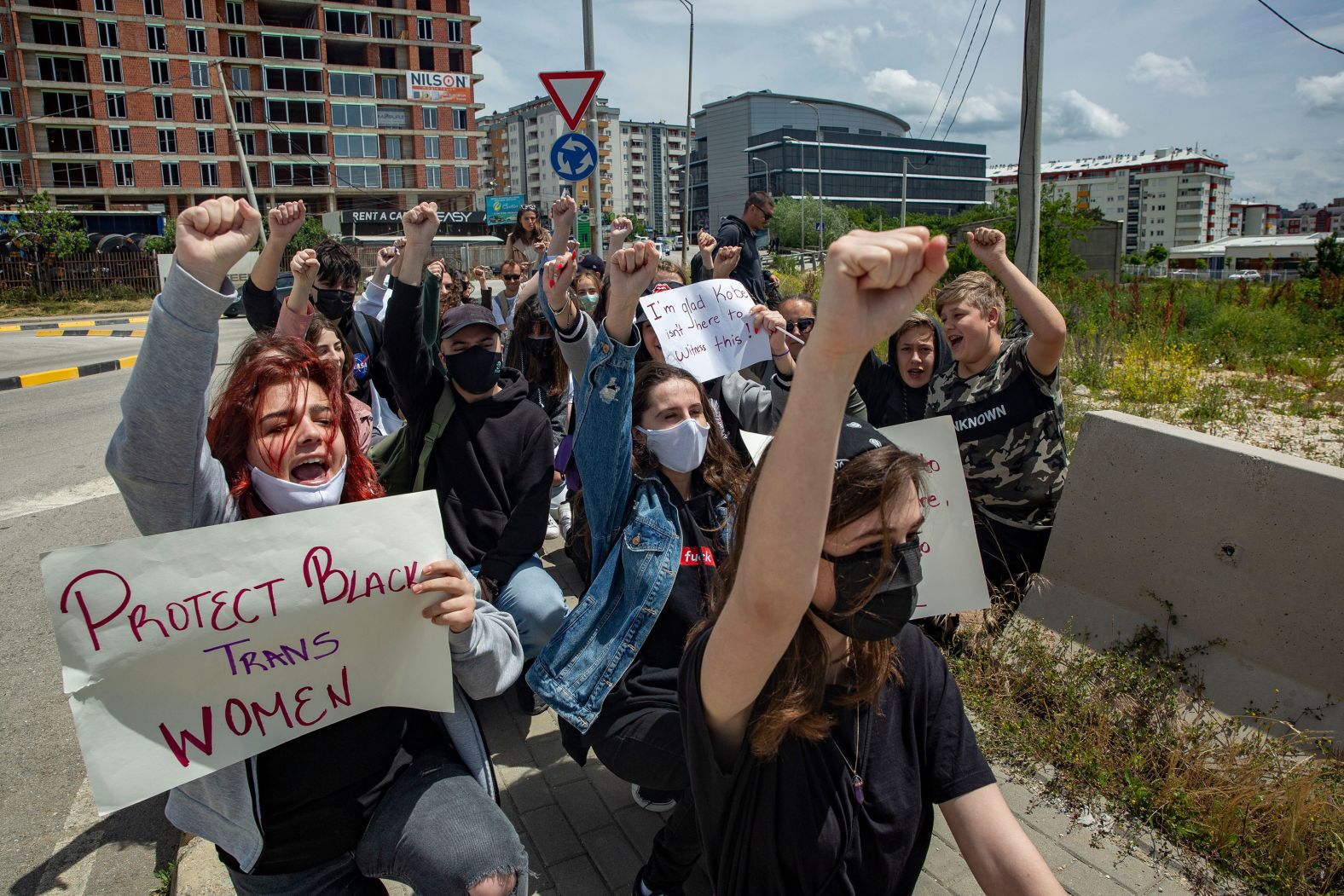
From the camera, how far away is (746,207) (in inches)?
312

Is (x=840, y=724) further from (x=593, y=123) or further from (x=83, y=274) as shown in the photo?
(x=83, y=274)

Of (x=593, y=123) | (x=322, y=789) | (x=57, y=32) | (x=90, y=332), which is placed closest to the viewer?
(x=322, y=789)

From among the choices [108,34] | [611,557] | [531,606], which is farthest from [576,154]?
[108,34]

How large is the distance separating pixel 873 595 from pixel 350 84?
8367cm

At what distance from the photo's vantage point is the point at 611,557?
2686mm

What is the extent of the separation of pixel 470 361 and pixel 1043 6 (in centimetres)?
664

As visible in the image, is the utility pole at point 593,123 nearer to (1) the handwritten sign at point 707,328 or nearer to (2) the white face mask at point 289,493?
(1) the handwritten sign at point 707,328

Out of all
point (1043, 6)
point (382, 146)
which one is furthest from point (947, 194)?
point (1043, 6)

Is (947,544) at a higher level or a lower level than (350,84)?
lower

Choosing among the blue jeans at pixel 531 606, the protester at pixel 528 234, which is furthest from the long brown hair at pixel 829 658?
the protester at pixel 528 234

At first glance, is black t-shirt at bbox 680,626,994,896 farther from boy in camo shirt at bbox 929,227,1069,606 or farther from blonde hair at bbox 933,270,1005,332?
blonde hair at bbox 933,270,1005,332

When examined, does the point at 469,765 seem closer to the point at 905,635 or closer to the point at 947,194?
the point at 905,635

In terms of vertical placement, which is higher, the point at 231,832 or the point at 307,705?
the point at 307,705

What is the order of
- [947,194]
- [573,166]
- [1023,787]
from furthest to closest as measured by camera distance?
[947,194] → [573,166] → [1023,787]
